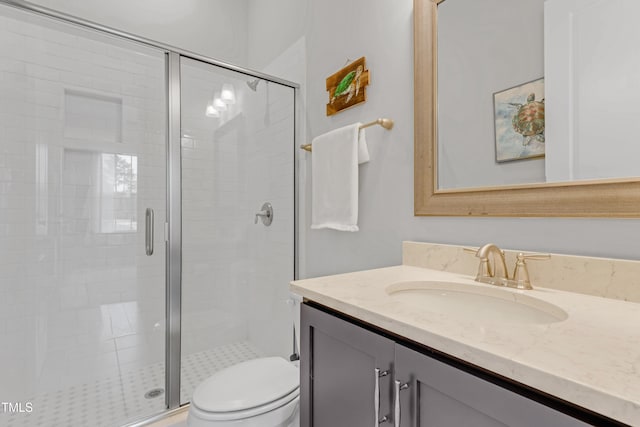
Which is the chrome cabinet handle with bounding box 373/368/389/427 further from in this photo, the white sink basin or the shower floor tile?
the shower floor tile

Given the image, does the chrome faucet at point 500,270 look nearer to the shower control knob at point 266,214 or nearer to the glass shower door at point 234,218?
the glass shower door at point 234,218

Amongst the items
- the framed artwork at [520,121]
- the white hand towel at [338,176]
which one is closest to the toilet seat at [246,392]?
the white hand towel at [338,176]

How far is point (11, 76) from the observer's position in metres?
1.74

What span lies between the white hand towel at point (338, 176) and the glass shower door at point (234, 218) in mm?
475

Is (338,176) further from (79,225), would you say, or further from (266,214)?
(79,225)

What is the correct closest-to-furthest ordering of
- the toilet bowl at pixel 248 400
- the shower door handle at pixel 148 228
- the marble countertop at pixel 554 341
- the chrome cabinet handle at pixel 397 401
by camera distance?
the marble countertop at pixel 554 341
the chrome cabinet handle at pixel 397 401
the toilet bowl at pixel 248 400
the shower door handle at pixel 148 228

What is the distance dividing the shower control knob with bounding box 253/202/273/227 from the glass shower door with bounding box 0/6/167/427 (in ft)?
1.97

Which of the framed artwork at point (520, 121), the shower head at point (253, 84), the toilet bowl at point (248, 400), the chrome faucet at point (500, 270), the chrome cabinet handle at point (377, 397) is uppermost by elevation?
the shower head at point (253, 84)

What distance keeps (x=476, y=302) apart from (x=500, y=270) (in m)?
0.12

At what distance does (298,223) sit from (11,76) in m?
1.75

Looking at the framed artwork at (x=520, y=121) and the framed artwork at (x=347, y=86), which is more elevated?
the framed artwork at (x=347, y=86)

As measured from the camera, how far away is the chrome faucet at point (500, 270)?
0.84 m

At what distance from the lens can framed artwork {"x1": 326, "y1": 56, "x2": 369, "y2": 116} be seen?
144 cm

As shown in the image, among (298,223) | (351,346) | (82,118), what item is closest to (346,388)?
(351,346)
